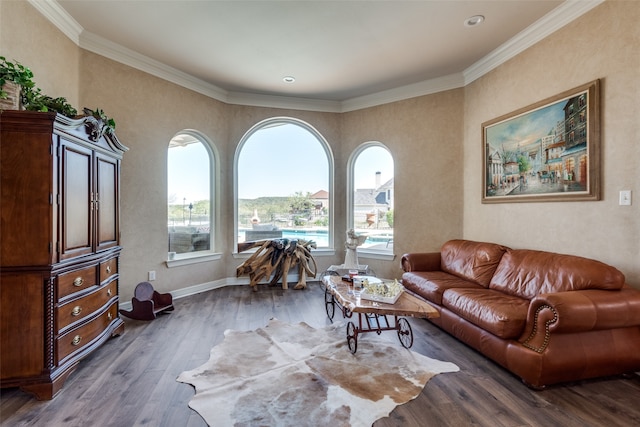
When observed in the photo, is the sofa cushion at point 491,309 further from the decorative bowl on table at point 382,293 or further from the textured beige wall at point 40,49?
the textured beige wall at point 40,49

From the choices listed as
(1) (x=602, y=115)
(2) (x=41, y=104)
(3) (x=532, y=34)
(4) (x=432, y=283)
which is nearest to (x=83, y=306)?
(2) (x=41, y=104)

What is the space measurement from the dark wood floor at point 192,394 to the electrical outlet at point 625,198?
4.30ft

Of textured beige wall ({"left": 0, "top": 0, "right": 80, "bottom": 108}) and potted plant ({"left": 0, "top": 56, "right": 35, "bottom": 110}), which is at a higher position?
textured beige wall ({"left": 0, "top": 0, "right": 80, "bottom": 108})

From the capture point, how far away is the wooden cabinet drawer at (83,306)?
2137mm

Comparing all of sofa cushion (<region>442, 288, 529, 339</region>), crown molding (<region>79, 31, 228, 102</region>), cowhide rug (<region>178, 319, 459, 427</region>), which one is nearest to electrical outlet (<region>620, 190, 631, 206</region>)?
sofa cushion (<region>442, 288, 529, 339</region>)

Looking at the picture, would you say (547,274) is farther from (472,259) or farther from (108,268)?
(108,268)

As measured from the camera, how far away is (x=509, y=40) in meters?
3.34

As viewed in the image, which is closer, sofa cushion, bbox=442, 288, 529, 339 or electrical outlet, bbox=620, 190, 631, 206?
sofa cushion, bbox=442, 288, 529, 339

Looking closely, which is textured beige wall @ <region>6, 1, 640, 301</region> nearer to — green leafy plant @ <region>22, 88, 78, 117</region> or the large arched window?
the large arched window

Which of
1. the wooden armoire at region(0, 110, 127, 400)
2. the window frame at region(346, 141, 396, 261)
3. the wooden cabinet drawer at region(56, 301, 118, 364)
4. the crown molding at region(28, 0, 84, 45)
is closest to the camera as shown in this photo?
the wooden armoire at region(0, 110, 127, 400)

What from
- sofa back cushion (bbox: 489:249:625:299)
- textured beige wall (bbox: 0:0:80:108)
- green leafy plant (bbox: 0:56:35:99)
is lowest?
sofa back cushion (bbox: 489:249:625:299)

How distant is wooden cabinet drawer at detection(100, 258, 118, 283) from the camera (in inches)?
105

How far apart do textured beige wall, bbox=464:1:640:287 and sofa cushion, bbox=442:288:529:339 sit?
788 millimetres

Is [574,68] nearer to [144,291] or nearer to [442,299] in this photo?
[442,299]
